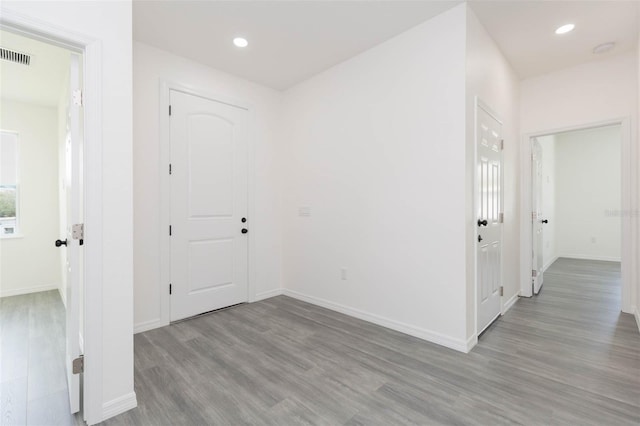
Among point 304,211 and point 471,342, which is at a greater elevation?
point 304,211

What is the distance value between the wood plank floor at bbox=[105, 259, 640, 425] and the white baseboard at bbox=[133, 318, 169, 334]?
0.30 ft

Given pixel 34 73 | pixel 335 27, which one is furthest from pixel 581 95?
pixel 34 73

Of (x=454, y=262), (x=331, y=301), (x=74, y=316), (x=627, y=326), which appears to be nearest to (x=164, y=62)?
(x=74, y=316)

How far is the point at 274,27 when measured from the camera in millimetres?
2656

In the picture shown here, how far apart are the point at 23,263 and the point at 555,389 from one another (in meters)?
6.18

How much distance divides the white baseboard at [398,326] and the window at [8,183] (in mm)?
4232

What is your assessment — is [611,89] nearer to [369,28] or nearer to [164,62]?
A: [369,28]

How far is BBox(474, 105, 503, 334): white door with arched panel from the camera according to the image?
268cm

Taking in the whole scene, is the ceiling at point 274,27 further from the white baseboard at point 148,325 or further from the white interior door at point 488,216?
the white baseboard at point 148,325

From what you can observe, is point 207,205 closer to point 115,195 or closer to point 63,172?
point 115,195

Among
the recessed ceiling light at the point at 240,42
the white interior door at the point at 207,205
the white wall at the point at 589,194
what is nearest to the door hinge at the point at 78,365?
the white interior door at the point at 207,205

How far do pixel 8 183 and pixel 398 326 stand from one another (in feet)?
18.1

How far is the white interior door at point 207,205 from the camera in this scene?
3115 millimetres

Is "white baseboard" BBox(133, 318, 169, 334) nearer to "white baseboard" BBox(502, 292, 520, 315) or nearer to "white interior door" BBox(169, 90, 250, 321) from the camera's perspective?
"white interior door" BBox(169, 90, 250, 321)
